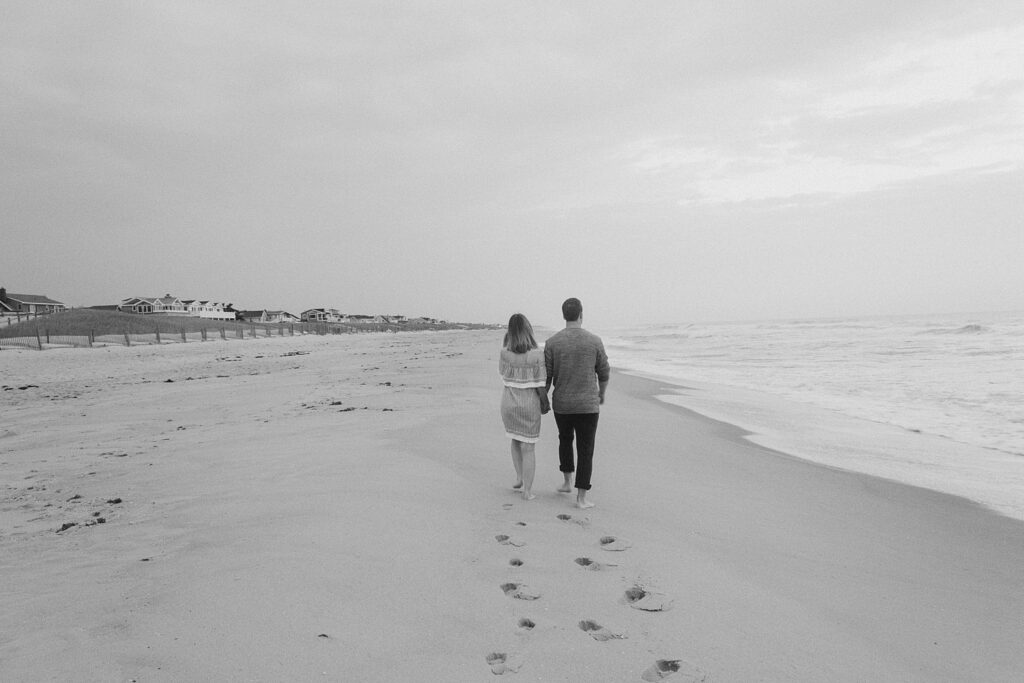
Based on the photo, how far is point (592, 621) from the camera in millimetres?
3232

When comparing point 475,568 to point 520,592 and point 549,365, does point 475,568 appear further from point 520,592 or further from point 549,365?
point 549,365

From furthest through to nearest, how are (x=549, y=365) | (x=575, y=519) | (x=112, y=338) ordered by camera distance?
1. (x=112, y=338)
2. (x=549, y=365)
3. (x=575, y=519)

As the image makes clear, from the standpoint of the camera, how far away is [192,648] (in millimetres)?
2803

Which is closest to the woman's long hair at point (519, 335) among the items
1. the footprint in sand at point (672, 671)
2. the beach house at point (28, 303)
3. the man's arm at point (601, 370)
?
the man's arm at point (601, 370)

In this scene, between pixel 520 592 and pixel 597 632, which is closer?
pixel 597 632

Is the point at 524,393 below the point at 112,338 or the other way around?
below

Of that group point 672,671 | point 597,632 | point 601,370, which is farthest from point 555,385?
point 672,671

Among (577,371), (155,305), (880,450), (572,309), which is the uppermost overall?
(155,305)

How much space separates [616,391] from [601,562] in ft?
36.3

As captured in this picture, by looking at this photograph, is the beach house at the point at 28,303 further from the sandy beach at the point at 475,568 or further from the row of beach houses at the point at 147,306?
the sandy beach at the point at 475,568

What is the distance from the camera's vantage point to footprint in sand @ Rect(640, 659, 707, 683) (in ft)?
8.95

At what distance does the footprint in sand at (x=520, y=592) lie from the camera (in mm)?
3498

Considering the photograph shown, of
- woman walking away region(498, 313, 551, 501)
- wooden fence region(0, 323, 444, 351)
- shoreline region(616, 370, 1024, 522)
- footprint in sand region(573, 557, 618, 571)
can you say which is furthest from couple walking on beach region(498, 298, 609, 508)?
wooden fence region(0, 323, 444, 351)

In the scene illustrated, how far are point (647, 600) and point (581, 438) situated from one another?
6.91 feet
